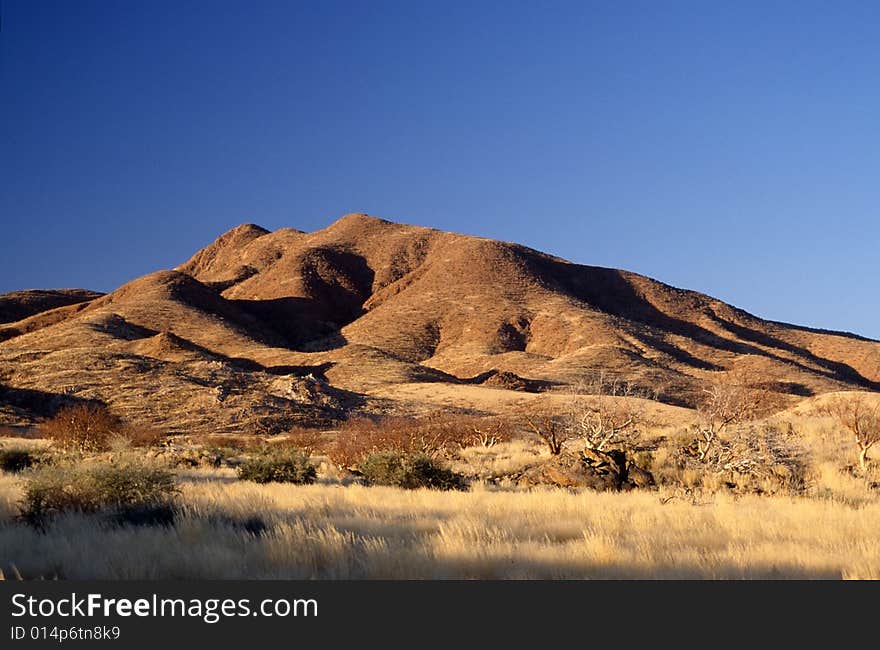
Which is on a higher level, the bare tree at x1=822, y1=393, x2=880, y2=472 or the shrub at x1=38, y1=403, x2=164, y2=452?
the bare tree at x1=822, y1=393, x2=880, y2=472

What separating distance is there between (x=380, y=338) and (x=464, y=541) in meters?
82.8

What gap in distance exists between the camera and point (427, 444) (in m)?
25.0

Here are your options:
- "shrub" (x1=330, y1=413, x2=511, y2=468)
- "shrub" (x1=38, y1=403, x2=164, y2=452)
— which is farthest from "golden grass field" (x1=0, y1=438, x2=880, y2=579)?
"shrub" (x1=38, y1=403, x2=164, y2=452)

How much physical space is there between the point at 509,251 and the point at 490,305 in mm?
19587

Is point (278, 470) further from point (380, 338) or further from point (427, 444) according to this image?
point (380, 338)

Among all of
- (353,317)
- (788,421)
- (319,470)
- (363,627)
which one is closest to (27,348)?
(353,317)

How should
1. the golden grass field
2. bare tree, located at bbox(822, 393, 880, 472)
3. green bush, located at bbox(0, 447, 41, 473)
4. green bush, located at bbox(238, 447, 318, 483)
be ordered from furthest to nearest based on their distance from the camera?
green bush, located at bbox(0, 447, 41, 473) < bare tree, located at bbox(822, 393, 880, 472) < green bush, located at bbox(238, 447, 318, 483) < the golden grass field

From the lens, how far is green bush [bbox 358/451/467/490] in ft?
51.2

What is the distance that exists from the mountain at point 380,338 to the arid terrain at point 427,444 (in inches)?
15.9

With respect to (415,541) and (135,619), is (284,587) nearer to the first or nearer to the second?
(135,619)

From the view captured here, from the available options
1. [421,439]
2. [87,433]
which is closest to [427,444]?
[421,439]

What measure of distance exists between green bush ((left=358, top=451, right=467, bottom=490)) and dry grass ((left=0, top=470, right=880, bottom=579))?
3.78 metres

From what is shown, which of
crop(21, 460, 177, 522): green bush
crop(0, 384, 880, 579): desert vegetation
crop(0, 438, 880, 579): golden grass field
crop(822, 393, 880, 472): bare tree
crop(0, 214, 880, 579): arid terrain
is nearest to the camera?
crop(0, 438, 880, 579): golden grass field

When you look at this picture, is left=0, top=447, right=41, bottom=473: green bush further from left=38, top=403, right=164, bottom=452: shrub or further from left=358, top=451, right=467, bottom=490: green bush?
left=358, top=451, right=467, bottom=490: green bush
